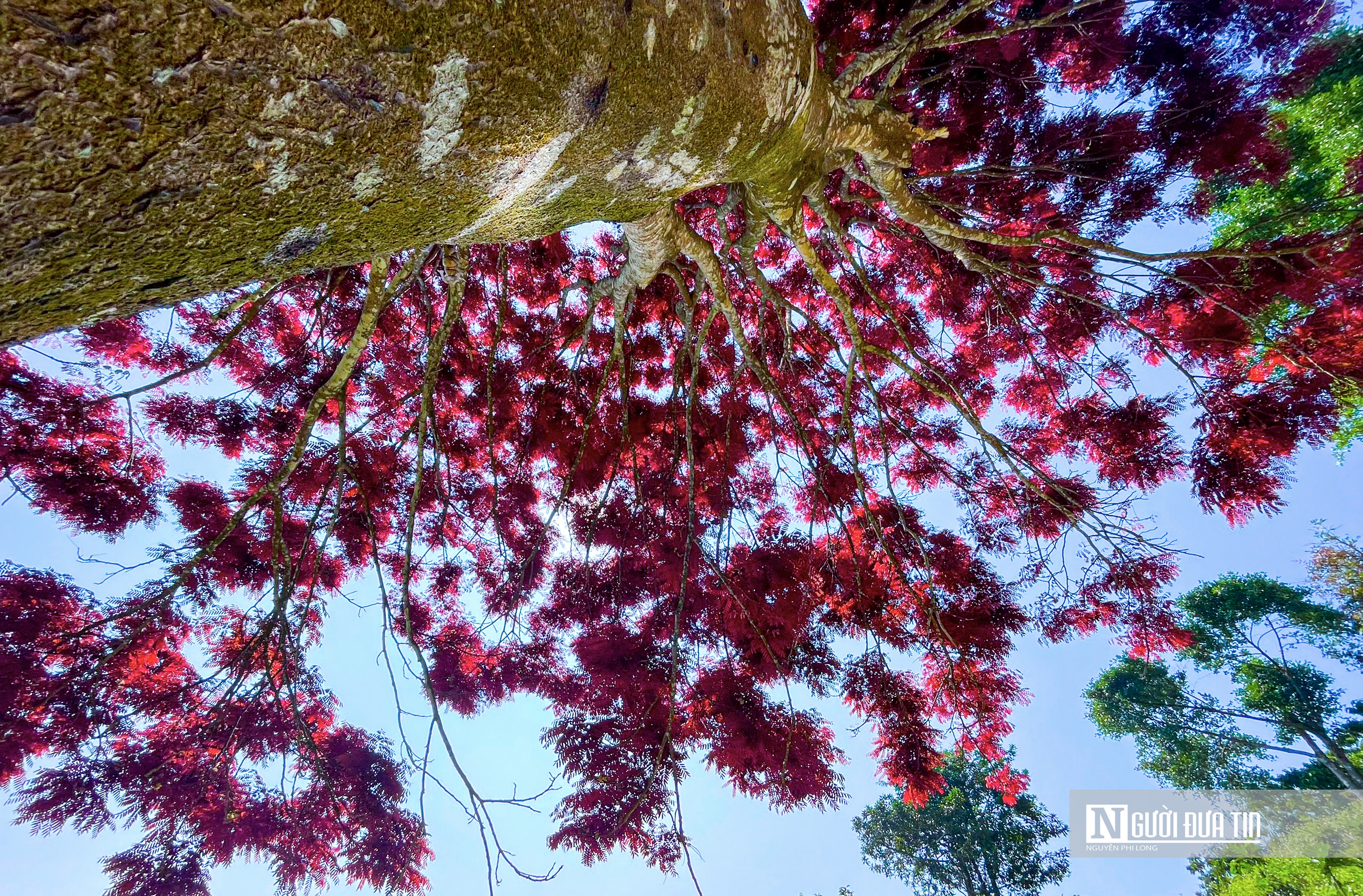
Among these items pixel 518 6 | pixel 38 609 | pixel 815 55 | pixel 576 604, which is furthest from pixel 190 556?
pixel 815 55

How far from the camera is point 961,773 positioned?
9.51 metres

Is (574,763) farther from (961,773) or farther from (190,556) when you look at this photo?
(961,773)

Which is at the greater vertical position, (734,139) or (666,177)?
(734,139)

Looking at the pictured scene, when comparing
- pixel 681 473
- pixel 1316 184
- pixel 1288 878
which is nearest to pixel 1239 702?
pixel 1288 878

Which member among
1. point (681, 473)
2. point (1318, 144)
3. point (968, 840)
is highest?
point (1318, 144)

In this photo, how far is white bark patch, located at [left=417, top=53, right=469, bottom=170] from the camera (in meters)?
0.56

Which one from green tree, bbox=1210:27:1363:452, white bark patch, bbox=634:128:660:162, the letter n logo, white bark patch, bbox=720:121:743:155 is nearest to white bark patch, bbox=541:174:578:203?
white bark patch, bbox=634:128:660:162

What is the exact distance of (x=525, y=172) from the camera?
744 millimetres

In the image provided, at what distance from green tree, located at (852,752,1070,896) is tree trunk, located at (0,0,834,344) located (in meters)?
11.0

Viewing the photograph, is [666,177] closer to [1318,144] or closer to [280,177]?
[280,177]

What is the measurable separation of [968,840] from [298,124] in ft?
40.9

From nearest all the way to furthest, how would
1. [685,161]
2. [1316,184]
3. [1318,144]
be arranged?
[685,161] < [1318,144] < [1316,184]

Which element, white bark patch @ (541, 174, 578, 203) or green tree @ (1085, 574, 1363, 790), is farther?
green tree @ (1085, 574, 1363, 790)

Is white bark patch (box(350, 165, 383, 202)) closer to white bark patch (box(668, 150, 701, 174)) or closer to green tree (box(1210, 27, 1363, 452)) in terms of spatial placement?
white bark patch (box(668, 150, 701, 174))
